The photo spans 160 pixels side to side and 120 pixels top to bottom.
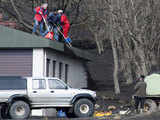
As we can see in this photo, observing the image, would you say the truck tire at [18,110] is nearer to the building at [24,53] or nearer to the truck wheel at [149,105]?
the building at [24,53]

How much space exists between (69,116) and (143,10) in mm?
8695

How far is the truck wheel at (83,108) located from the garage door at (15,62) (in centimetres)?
561

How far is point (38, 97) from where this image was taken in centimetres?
2169

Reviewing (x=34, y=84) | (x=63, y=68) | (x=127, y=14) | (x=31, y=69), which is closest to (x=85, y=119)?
(x=34, y=84)

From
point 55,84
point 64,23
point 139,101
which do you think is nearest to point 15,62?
point 64,23

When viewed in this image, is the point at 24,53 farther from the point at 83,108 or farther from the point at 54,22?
the point at 83,108

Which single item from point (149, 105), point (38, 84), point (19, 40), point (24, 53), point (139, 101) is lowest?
point (149, 105)

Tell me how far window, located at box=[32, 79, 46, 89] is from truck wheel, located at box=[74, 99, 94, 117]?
159 centimetres

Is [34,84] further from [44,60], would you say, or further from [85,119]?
[44,60]

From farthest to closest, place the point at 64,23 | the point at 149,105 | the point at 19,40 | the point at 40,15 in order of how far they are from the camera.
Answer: the point at 64,23
the point at 40,15
the point at 19,40
the point at 149,105

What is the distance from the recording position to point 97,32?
43688mm

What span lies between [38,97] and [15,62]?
5960mm

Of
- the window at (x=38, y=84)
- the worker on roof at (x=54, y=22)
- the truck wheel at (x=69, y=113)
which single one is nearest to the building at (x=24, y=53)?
the worker on roof at (x=54, y=22)

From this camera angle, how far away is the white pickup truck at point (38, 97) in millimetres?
21234
